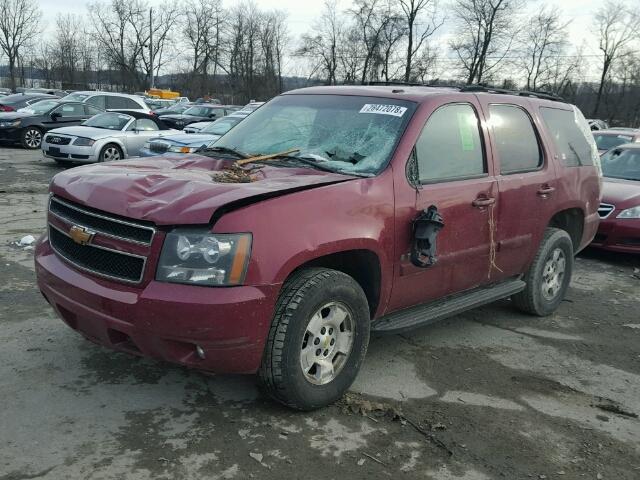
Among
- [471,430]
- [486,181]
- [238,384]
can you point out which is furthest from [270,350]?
[486,181]

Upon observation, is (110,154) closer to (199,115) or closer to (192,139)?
(192,139)

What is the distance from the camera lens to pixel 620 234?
25.3 feet

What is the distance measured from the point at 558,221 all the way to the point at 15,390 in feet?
15.2

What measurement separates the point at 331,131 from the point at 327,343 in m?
1.50

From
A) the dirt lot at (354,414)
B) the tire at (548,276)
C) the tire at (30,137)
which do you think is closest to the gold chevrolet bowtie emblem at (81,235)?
the dirt lot at (354,414)

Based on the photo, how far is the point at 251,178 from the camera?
3.51m

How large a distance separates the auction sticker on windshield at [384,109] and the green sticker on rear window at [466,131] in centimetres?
54

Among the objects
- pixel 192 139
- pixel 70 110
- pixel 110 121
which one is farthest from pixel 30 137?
pixel 192 139

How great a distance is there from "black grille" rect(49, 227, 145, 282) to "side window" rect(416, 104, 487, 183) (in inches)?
74.5

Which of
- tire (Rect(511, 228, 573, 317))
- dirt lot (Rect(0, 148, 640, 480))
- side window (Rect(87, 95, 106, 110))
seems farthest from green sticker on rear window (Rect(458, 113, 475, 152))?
side window (Rect(87, 95, 106, 110))

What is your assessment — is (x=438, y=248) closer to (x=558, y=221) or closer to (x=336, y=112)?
(x=336, y=112)

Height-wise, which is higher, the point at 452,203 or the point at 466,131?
the point at 466,131

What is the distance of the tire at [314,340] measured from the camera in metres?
3.20

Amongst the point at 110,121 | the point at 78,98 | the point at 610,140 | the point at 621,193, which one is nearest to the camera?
the point at 621,193
